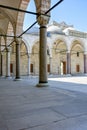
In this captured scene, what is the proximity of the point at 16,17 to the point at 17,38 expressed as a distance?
1.57 m

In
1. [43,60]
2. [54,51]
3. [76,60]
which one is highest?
[54,51]

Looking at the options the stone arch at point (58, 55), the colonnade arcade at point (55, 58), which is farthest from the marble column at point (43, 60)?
the stone arch at point (58, 55)

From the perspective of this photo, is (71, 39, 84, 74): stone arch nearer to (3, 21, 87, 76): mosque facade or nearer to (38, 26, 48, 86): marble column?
(3, 21, 87, 76): mosque facade

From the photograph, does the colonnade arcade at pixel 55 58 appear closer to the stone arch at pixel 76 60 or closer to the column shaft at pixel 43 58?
the stone arch at pixel 76 60

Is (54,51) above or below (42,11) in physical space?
above

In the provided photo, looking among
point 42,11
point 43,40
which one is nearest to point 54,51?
point 42,11

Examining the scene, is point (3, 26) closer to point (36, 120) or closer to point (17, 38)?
point (17, 38)

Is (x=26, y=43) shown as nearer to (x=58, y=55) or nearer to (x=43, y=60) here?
(x=58, y=55)

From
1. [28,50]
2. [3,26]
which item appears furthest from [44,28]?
[28,50]

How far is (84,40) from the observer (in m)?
28.5

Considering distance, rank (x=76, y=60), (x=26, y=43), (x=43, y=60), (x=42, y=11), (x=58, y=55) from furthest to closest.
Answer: (x=76, y=60)
(x=58, y=55)
(x=26, y=43)
(x=42, y=11)
(x=43, y=60)

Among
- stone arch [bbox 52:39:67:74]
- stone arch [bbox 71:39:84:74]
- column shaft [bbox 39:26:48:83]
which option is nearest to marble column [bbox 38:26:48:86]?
column shaft [bbox 39:26:48:83]

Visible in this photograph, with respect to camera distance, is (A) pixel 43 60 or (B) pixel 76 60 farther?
(B) pixel 76 60

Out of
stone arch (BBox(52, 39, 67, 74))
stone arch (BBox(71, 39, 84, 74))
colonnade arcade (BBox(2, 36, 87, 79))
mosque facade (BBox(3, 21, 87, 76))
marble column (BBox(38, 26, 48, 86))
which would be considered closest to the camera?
marble column (BBox(38, 26, 48, 86))
